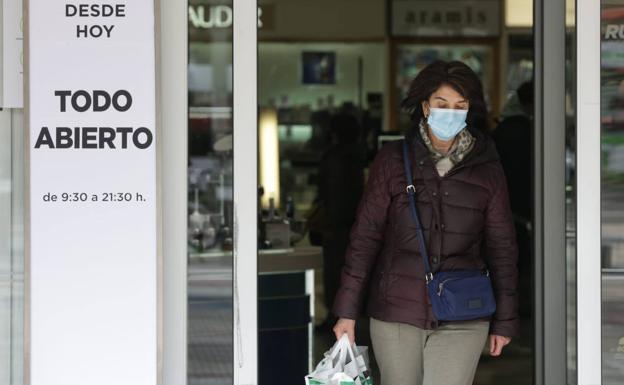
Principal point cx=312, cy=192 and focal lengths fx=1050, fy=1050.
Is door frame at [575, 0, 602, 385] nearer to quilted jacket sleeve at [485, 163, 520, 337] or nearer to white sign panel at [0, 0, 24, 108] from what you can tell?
quilted jacket sleeve at [485, 163, 520, 337]

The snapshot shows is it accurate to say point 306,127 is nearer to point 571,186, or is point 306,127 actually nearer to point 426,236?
point 571,186

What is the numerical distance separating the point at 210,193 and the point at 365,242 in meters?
0.71

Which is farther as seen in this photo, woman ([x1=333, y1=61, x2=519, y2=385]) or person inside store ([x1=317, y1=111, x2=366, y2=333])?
person inside store ([x1=317, y1=111, x2=366, y2=333])

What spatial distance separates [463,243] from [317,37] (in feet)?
24.8

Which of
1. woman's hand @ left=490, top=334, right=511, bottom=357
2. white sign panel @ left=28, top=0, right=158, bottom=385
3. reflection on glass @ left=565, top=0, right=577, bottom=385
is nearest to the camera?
woman's hand @ left=490, top=334, right=511, bottom=357

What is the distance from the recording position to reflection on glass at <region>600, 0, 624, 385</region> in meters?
4.19

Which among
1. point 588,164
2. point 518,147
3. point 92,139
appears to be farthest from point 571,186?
point 518,147

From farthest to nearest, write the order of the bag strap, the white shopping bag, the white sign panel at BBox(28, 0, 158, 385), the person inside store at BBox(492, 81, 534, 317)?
the person inside store at BBox(492, 81, 534, 317)
the white sign panel at BBox(28, 0, 158, 385)
the bag strap
the white shopping bag

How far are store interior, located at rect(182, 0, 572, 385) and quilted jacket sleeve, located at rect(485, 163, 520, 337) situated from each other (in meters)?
0.71

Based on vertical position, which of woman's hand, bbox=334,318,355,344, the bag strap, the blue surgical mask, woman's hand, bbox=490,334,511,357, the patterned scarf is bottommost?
woman's hand, bbox=490,334,511,357

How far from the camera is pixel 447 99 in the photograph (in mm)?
3920

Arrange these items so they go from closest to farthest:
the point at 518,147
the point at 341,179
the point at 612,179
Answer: the point at 612,179
the point at 518,147
the point at 341,179

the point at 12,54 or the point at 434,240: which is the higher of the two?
the point at 12,54

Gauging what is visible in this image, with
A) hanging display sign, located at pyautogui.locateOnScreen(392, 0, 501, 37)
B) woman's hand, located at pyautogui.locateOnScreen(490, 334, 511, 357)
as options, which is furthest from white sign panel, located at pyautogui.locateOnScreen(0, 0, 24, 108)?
hanging display sign, located at pyautogui.locateOnScreen(392, 0, 501, 37)
